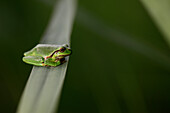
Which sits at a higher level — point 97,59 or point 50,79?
point 97,59

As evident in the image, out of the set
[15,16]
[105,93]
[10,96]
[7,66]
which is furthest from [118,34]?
[10,96]

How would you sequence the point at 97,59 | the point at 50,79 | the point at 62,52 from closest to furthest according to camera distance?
1. the point at 50,79
2. the point at 62,52
3. the point at 97,59

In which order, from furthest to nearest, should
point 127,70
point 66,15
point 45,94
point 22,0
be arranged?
point 127,70
point 22,0
point 66,15
point 45,94

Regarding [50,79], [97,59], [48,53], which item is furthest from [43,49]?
[97,59]

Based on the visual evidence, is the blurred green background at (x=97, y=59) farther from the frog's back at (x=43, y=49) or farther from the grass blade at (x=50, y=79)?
the frog's back at (x=43, y=49)

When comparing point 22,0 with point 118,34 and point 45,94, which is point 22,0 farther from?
point 45,94

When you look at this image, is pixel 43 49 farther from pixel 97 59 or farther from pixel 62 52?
pixel 97 59

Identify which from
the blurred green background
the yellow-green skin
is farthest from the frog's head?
the blurred green background
